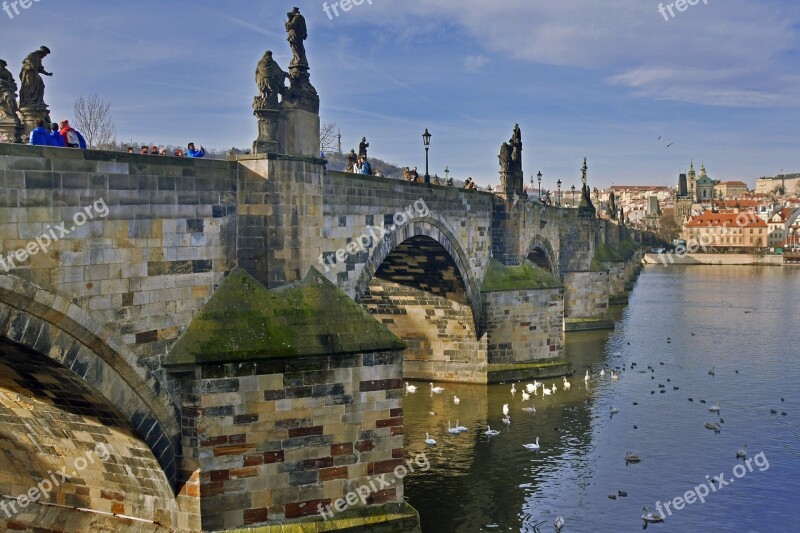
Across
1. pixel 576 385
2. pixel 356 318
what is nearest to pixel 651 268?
pixel 576 385

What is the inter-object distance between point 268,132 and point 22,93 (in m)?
4.66

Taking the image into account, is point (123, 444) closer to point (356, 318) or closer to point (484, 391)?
point (356, 318)

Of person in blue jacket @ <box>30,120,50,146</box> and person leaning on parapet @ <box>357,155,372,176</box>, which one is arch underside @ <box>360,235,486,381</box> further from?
person in blue jacket @ <box>30,120,50,146</box>

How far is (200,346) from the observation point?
52.0 ft

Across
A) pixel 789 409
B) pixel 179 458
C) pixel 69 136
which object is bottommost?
pixel 789 409

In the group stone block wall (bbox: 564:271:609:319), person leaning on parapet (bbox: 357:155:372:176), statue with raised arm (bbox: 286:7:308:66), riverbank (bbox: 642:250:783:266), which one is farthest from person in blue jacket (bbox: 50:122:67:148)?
riverbank (bbox: 642:250:783:266)

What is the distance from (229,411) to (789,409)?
21.6 metres

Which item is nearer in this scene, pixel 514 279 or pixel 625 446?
pixel 625 446

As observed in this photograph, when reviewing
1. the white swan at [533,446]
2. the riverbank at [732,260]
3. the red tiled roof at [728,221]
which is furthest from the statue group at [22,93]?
the red tiled roof at [728,221]

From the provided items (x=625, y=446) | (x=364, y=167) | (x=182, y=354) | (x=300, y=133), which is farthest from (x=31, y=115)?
(x=625, y=446)

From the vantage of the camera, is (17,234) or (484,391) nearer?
(17,234)

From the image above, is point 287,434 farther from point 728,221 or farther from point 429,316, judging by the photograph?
point 728,221

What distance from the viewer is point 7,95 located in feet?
47.2
